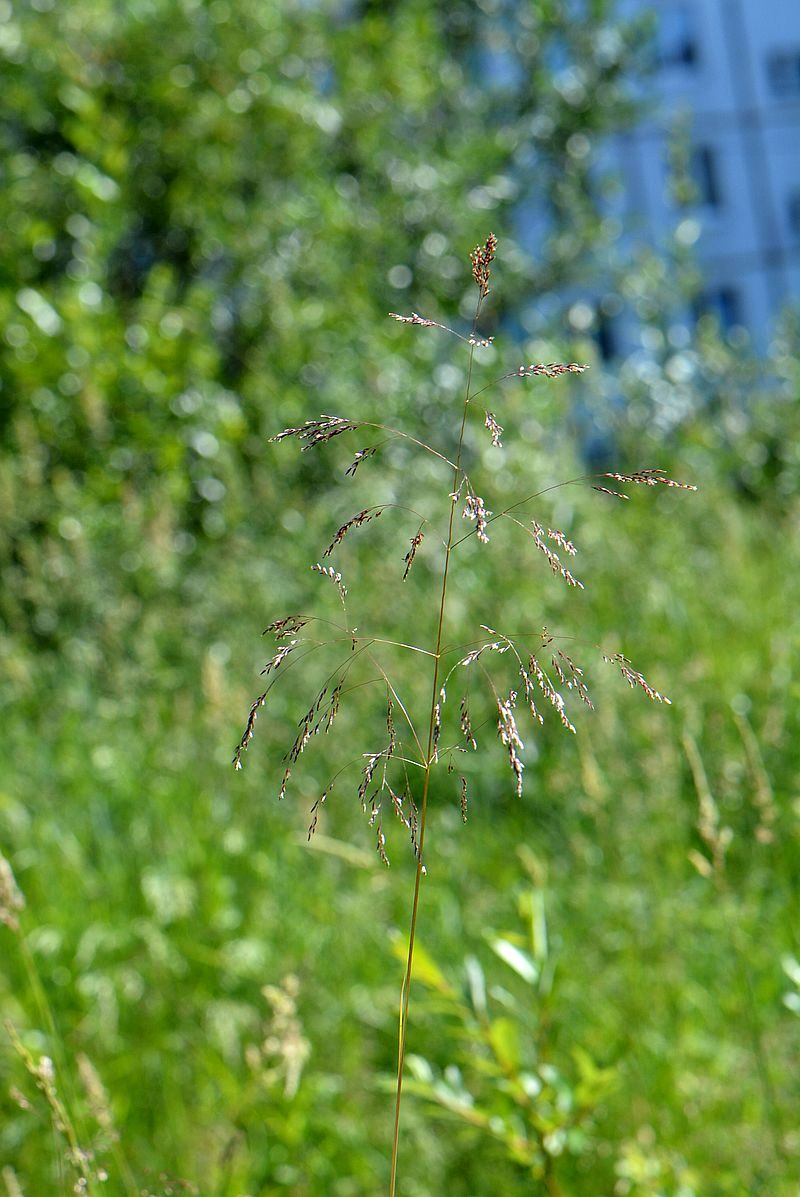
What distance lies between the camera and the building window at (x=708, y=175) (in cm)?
2666

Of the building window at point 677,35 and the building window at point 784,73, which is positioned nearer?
the building window at point 677,35

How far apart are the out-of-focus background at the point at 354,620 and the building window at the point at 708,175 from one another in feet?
56.9

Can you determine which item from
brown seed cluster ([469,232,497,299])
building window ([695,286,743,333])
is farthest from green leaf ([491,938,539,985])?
building window ([695,286,743,333])

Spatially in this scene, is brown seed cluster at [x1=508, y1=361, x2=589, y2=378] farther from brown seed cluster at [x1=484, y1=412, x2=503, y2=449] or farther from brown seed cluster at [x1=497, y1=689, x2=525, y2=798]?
brown seed cluster at [x1=497, y1=689, x2=525, y2=798]

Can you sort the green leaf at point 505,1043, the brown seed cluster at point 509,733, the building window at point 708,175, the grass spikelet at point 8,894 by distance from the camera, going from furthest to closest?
the building window at point 708,175 → the green leaf at point 505,1043 → the grass spikelet at point 8,894 → the brown seed cluster at point 509,733

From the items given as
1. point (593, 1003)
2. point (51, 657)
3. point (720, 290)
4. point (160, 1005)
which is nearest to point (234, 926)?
point (160, 1005)

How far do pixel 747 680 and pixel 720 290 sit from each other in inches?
971

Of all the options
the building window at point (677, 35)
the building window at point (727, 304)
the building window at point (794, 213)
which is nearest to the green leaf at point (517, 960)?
the building window at point (727, 304)

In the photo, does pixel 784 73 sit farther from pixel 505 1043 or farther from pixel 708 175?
pixel 505 1043

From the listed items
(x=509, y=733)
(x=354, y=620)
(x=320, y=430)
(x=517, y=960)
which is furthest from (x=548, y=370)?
(x=354, y=620)

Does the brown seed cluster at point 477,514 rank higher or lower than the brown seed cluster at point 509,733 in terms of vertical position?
higher

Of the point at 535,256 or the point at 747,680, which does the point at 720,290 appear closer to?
the point at 535,256

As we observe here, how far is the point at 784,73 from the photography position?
27.5m

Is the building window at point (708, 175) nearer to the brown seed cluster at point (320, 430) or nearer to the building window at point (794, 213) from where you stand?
the building window at point (794, 213)
